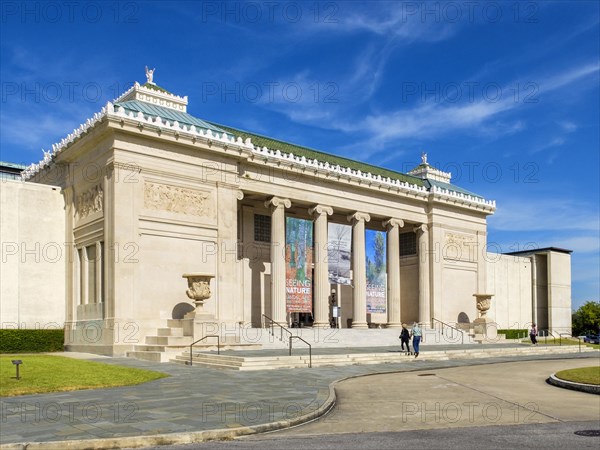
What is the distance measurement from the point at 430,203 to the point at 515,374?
31883mm

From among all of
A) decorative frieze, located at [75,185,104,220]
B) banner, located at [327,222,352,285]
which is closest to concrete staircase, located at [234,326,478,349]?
banner, located at [327,222,352,285]

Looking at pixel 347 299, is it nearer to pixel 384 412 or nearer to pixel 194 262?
pixel 194 262

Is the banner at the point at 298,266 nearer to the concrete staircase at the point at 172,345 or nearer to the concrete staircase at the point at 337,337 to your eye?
the concrete staircase at the point at 337,337

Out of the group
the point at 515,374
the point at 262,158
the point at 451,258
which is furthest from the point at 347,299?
the point at 515,374

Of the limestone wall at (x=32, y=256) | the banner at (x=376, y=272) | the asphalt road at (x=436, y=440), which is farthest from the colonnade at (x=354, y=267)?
the asphalt road at (x=436, y=440)

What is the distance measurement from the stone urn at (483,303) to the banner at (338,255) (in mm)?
14312

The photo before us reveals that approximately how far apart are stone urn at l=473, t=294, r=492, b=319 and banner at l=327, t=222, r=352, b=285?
1431cm

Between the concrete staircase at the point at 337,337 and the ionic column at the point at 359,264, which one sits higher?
the ionic column at the point at 359,264

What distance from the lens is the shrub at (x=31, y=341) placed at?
34219 millimetres

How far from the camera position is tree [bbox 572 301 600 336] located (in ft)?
315

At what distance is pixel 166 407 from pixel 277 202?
102ft

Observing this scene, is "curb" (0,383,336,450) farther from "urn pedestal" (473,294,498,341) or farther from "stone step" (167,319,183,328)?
"urn pedestal" (473,294,498,341)

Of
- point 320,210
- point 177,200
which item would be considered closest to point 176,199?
point 177,200

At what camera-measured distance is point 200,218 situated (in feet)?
130
